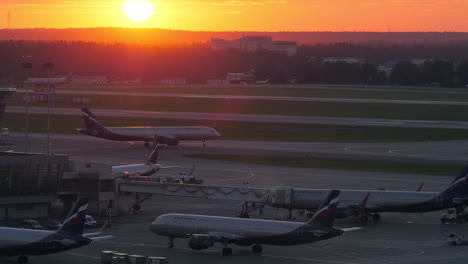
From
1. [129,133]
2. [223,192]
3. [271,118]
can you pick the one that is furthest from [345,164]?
[271,118]

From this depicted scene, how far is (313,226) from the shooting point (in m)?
53.3

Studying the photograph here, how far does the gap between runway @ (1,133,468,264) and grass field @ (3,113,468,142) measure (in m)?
20.2

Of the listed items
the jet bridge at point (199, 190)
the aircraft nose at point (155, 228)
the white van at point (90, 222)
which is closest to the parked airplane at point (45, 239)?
the aircraft nose at point (155, 228)

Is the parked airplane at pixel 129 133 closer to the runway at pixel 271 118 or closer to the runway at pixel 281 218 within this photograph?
the runway at pixel 281 218

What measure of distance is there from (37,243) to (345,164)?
6140 centimetres

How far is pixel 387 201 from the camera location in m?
68.4

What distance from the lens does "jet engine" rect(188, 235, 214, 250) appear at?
54094 millimetres

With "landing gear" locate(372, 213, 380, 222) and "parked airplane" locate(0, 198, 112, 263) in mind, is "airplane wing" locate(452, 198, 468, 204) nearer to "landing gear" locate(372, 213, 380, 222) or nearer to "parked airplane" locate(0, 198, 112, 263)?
"landing gear" locate(372, 213, 380, 222)

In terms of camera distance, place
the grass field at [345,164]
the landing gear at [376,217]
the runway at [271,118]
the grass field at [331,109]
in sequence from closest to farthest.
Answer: the landing gear at [376,217]
the grass field at [345,164]
the runway at [271,118]
the grass field at [331,109]

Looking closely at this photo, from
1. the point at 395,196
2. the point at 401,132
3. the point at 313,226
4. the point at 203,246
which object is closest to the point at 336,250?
the point at 313,226

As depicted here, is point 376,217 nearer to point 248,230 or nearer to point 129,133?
point 248,230

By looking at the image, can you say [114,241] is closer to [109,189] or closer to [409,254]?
[109,189]

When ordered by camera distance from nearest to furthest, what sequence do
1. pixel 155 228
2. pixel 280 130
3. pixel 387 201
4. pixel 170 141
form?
pixel 155 228 → pixel 387 201 → pixel 170 141 → pixel 280 130

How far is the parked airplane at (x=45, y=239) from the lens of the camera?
49062 millimetres
